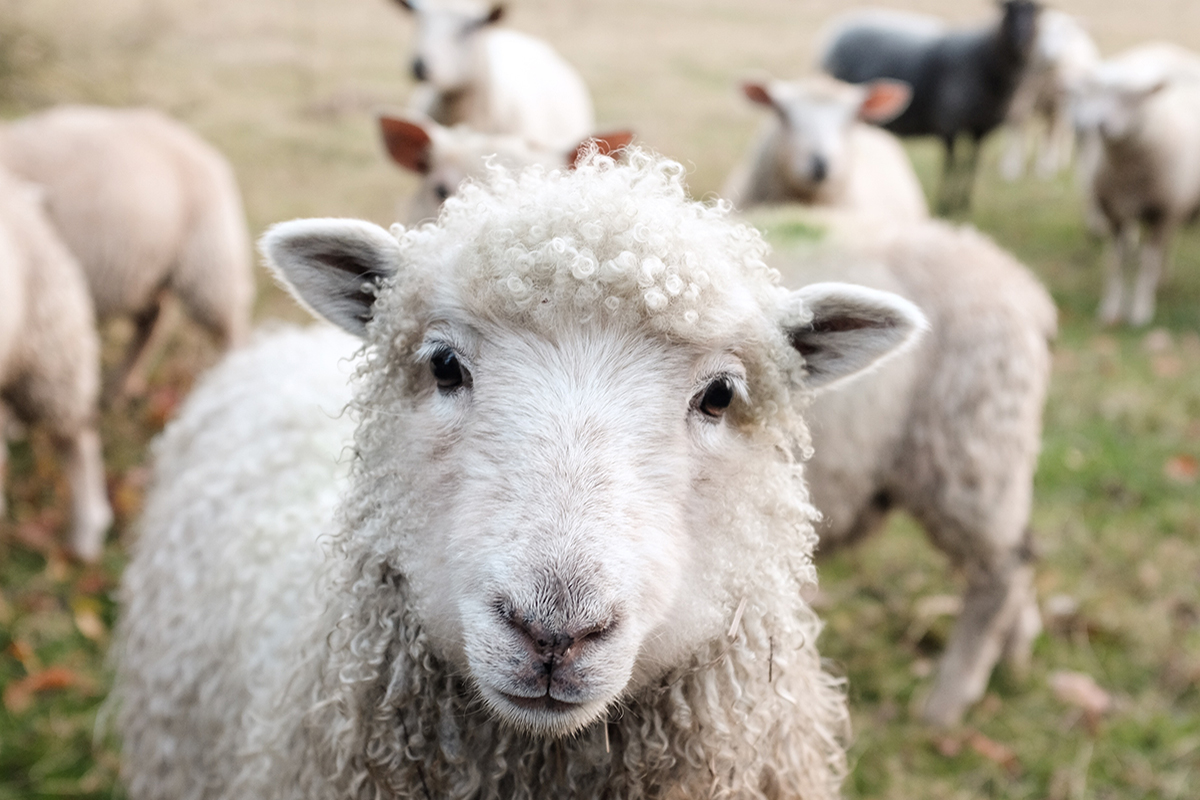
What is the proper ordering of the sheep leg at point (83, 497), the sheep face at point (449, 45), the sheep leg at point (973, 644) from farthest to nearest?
the sheep face at point (449, 45) < the sheep leg at point (83, 497) < the sheep leg at point (973, 644)

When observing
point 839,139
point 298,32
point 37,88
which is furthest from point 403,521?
point 298,32

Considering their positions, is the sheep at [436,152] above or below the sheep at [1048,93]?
above

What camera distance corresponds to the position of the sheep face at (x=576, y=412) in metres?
1.38

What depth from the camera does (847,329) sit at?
71.6 inches

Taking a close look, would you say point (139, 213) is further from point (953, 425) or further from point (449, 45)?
point (953, 425)

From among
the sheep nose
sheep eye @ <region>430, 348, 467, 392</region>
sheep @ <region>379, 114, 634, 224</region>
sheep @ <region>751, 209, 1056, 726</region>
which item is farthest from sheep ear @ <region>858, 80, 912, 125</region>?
sheep eye @ <region>430, 348, 467, 392</region>

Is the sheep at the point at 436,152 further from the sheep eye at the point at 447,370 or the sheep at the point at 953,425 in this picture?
the sheep eye at the point at 447,370

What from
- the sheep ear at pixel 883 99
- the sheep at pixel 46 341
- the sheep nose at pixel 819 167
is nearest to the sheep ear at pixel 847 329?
the sheep at pixel 46 341

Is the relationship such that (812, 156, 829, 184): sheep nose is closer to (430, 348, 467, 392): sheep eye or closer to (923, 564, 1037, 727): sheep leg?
(923, 564, 1037, 727): sheep leg

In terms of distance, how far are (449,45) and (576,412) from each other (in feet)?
17.0

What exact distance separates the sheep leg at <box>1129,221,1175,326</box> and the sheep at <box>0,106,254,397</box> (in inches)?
280

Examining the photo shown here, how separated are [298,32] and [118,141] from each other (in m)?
11.3

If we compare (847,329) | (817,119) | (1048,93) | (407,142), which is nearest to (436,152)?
(407,142)

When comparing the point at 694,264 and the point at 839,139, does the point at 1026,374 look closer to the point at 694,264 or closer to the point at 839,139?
the point at 694,264
